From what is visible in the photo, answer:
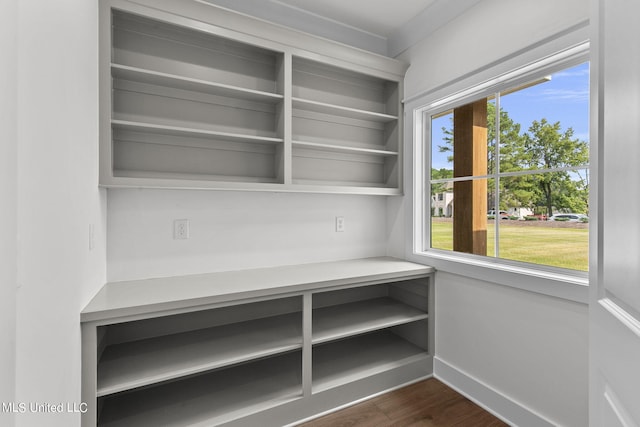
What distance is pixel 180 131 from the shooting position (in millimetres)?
1776

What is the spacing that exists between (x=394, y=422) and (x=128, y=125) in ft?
7.29

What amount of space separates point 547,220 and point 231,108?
2004mm

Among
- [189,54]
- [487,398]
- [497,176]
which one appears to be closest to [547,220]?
[497,176]

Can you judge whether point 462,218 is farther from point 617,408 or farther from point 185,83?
point 185,83

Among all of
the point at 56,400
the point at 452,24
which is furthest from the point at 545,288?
the point at 56,400

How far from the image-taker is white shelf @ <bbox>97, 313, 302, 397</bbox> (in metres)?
1.46

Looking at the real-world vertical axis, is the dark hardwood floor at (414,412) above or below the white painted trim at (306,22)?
below

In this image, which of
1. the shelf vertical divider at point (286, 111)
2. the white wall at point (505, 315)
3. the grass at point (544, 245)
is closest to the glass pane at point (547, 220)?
the grass at point (544, 245)

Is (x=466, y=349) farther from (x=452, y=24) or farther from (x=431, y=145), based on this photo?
(x=452, y=24)

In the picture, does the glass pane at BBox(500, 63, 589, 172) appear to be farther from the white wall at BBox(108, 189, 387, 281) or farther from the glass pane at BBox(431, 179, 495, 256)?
the white wall at BBox(108, 189, 387, 281)

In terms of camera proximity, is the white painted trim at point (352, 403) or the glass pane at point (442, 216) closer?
the white painted trim at point (352, 403)

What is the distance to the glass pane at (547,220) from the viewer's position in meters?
1.54

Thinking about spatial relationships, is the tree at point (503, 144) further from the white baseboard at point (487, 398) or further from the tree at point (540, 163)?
the white baseboard at point (487, 398)

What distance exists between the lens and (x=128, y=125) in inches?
65.0
